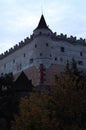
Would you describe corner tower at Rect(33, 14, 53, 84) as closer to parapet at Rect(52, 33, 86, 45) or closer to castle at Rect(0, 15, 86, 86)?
castle at Rect(0, 15, 86, 86)

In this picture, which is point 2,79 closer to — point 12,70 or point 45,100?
point 45,100

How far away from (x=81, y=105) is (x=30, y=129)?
4.51 metres

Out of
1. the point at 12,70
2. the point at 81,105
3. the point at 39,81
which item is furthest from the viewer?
the point at 12,70

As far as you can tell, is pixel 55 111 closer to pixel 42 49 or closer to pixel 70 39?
pixel 42 49

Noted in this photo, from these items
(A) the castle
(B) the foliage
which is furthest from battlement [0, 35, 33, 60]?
(B) the foliage

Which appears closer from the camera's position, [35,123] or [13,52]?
[35,123]

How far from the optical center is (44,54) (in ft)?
226

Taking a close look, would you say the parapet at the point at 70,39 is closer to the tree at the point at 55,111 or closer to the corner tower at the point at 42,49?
the corner tower at the point at 42,49

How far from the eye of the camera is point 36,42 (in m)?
69.8

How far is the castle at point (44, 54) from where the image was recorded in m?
68.5

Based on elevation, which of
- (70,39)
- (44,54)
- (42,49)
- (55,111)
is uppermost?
(70,39)

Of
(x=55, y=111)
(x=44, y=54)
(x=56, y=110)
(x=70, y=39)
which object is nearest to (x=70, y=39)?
(x=70, y=39)

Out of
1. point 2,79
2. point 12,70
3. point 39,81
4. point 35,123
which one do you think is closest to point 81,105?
point 35,123

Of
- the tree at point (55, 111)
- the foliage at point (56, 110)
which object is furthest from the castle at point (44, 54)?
the tree at point (55, 111)
